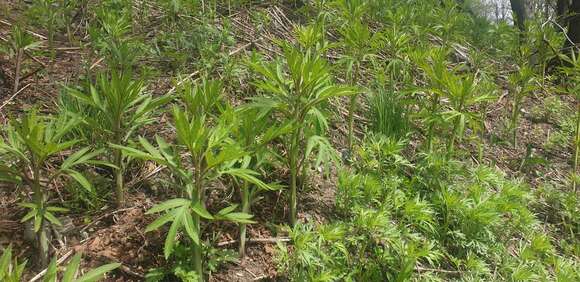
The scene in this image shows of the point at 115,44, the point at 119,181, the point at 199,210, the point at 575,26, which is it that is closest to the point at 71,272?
the point at 199,210

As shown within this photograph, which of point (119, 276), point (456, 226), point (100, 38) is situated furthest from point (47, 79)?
point (456, 226)

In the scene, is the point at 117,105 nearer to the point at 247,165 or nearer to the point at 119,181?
the point at 119,181

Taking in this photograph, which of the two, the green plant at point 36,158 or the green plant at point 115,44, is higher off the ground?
the green plant at point 115,44

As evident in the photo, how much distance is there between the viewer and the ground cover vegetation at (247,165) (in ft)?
6.29

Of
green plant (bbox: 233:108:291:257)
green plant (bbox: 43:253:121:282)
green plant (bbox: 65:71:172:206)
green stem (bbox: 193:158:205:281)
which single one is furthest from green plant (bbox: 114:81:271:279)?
green plant (bbox: 65:71:172:206)

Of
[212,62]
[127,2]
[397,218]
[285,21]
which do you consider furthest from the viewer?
[285,21]

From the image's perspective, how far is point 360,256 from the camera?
2.28 metres

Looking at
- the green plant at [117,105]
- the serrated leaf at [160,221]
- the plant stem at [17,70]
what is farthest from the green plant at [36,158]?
the plant stem at [17,70]

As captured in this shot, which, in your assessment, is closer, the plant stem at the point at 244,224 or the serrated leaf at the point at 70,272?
the serrated leaf at the point at 70,272

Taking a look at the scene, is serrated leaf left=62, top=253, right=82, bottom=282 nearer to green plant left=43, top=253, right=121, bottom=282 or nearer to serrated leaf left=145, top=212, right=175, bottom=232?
green plant left=43, top=253, right=121, bottom=282

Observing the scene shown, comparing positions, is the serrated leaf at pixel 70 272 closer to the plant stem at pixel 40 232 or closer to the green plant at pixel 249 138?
the plant stem at pixel 40 232

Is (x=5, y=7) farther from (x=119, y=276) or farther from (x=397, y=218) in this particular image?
(x=397, y=218)

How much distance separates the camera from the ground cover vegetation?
6.29 ft

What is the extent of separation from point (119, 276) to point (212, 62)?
1.87m
